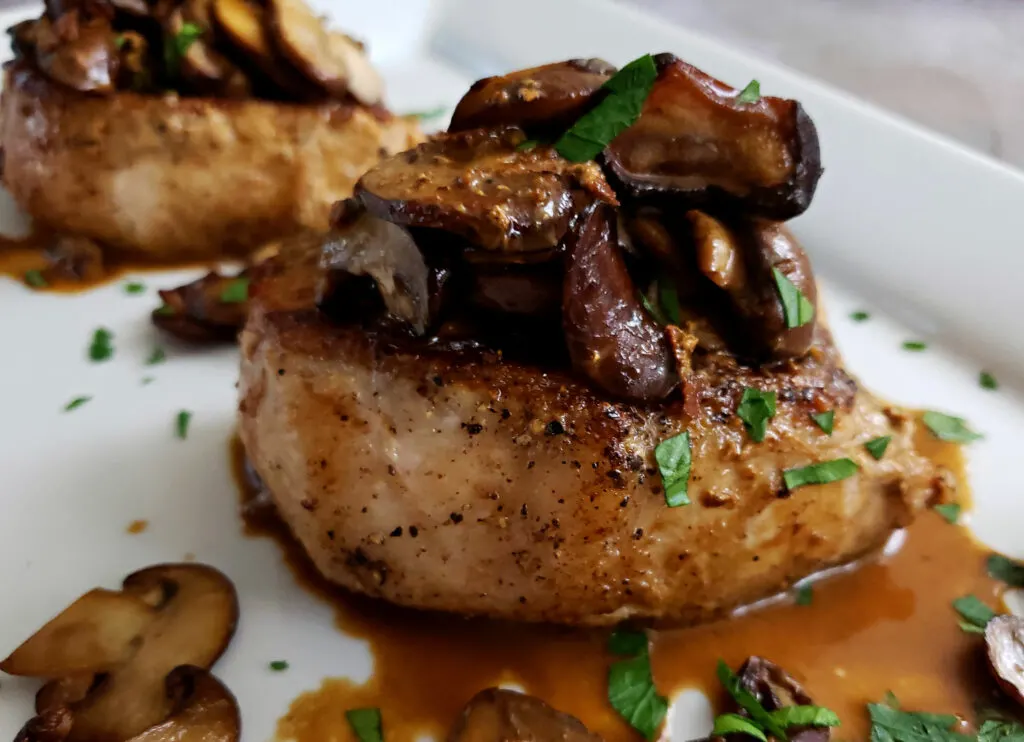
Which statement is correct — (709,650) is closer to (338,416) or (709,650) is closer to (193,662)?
(338,416)

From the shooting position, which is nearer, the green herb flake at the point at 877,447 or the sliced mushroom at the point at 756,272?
the sliced mushroom at the point at 756,272

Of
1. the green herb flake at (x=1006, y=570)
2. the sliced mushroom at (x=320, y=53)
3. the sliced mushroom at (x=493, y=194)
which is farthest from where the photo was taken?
the sliced mushroom at (x=320, y=53)

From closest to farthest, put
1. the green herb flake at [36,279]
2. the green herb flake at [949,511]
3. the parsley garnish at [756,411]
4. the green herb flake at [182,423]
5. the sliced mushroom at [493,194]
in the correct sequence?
the sliced mushroom at [493,194] → the parsley garnish at [756,411] → the green herb flake at [949,511] → the green herb flake at [182,423] → the green herb flake at [36,279]

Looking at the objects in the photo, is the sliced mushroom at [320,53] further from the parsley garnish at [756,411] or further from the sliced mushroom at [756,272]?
the parsley garnish at [756,411]

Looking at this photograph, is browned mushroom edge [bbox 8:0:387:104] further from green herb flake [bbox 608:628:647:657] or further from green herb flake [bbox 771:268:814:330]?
green herb flake [bbox 608:628:647:657]

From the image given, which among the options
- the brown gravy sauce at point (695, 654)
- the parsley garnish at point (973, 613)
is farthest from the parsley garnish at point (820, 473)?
the parsley garnish at point (973, 613)

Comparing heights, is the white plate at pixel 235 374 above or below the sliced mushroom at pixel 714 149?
below
